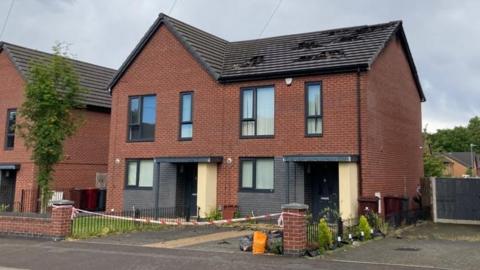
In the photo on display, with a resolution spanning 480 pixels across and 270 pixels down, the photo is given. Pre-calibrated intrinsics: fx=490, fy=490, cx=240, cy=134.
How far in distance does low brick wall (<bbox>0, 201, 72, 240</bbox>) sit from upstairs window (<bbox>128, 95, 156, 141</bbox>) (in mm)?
7724

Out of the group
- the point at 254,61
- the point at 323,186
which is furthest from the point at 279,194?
the point at 254,61

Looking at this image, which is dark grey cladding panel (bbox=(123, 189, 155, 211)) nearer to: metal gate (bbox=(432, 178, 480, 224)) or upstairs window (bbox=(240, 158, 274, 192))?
upstairs window (bbox=(240, 158, 274, 192))

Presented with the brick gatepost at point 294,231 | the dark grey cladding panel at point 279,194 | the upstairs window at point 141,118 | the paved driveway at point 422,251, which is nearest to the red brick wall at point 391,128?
the dark grey cladding panel at point 279,194

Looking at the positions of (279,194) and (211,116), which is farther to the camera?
(211,116)

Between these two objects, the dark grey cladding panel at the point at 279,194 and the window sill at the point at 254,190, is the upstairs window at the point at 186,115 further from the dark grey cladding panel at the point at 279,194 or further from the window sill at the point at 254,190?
the dark grey cladding panel at the point at 279,194

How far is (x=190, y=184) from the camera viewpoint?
21312 mm

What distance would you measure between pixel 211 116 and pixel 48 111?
256 inches

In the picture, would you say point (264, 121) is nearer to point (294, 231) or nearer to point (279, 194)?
point (279, 194)

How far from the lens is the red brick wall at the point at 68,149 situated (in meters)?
24.2

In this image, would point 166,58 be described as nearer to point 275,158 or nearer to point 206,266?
point 275,158

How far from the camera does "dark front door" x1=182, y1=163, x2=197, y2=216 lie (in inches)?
829

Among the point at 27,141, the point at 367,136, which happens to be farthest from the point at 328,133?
the point at 27,141

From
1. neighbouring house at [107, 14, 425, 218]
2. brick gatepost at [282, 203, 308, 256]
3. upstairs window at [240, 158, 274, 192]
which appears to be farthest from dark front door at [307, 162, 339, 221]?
brick gatepost at [282, 203, 308, 256]

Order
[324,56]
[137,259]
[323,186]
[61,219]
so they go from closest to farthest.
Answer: [137,259]
[61,219]
[323,186]
[324,56]
